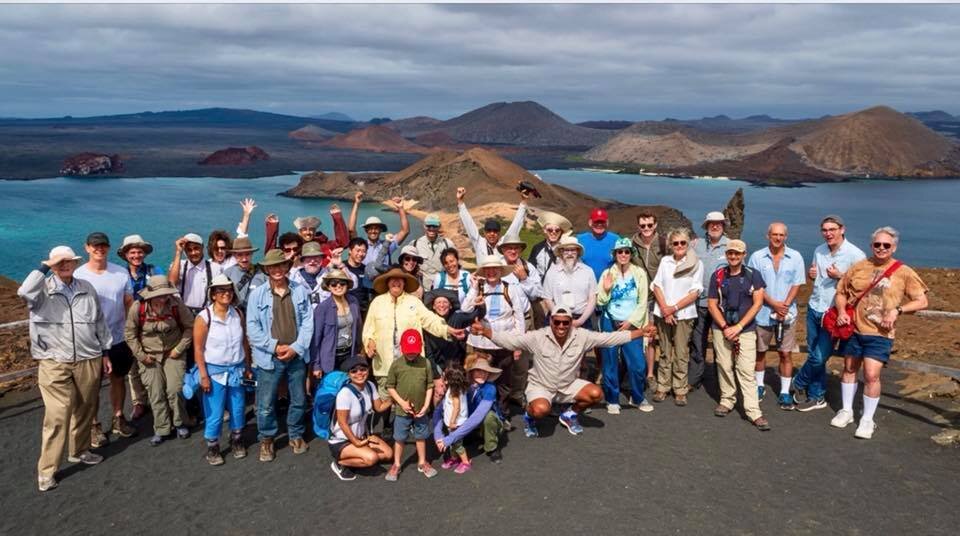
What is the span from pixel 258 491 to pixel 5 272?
38804mm

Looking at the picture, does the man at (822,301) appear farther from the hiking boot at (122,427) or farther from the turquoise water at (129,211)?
the turquoise water at (129,211)

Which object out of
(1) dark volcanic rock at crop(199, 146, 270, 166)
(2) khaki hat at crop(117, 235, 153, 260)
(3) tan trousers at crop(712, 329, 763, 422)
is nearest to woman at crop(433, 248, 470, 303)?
(3) tan trousers at crop(712, 329, 763, 422)

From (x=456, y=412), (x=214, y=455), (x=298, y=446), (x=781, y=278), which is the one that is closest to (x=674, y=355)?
(x=781, y=278)

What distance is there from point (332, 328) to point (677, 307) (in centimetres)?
371

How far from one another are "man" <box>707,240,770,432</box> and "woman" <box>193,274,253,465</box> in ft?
16.2

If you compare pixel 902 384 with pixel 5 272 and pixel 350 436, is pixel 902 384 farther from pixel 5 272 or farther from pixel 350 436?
pixel 5 272

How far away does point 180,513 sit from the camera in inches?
209

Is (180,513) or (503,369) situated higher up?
(503,369)

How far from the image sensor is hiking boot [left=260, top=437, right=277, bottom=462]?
242 inches

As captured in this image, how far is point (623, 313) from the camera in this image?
7.00 meters

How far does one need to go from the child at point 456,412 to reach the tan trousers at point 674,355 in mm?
2635

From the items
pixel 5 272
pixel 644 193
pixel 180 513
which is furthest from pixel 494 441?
pixel 644 193

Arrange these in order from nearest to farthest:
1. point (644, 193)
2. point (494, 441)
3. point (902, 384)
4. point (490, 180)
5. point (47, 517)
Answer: point (47, 517), point (494, 441), point (902, 384), point (490, 180), point (644, 193)

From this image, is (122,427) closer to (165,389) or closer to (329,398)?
(165,389)
